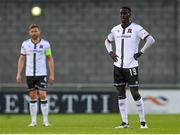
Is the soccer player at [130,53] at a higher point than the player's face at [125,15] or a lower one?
lower

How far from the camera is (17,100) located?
2366 cm

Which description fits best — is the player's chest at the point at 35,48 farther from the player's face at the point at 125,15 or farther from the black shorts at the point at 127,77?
the player's face at the point at 125,15

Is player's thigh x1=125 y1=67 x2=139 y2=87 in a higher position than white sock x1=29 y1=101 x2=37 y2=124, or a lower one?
higher

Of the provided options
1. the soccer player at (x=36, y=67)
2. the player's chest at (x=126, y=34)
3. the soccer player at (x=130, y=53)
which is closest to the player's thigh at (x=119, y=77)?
the soccer player at (x=130, y=53)

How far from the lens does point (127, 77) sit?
13.9 m

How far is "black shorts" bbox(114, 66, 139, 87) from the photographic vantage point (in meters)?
13.8

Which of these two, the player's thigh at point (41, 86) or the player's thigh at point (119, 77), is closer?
the player's thigh at point (119, 77)

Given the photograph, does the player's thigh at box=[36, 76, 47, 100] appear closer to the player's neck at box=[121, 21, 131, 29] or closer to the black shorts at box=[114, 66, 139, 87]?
the black shorts at box=[114, 66, 139, 87]

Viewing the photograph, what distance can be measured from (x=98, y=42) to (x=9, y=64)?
11.8 ft

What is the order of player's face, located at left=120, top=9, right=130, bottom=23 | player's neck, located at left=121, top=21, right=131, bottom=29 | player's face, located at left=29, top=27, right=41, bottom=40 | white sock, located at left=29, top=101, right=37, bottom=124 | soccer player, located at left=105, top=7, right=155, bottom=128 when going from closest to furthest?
player's face, located at left=120, top=9, right=130, bottom=23
soccer player, located at left=105, top=7, right=155, bottom=128
player's neck, located at left=121, top=21, right=131, bottom=29
player's face, located at left=29, top=27, right=41, bottom=40
white sock, located at left=29, top=101, right=37, bottom=124

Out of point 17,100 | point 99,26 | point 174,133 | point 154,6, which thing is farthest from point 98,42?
point 174,133

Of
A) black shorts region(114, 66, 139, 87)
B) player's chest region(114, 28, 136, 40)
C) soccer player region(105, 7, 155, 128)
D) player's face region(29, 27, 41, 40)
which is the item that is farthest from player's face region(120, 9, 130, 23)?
player's face region(29, 27, 41, 40)

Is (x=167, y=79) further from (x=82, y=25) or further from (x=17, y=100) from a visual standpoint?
(x=17, y=100)

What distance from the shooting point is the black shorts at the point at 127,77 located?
45.4ft
